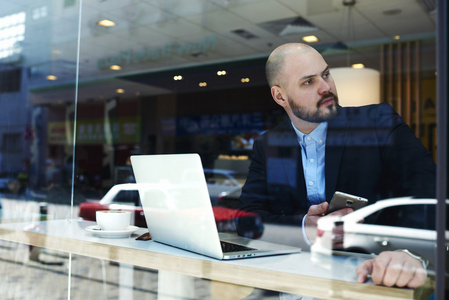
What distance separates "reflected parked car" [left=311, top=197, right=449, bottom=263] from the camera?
87 centimetres

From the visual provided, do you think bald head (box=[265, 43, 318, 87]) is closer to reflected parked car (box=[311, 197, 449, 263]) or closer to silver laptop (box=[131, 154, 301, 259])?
reflected parked car (box=[311, 197, 449, 263])

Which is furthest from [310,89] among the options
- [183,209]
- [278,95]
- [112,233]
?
[112,233]

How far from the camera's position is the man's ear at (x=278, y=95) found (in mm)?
1623

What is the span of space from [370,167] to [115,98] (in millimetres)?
6692

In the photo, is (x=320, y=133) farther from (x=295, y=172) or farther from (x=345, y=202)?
(x=345, y=202)

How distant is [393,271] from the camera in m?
0.69

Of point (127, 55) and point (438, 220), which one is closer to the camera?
point (438, 220)

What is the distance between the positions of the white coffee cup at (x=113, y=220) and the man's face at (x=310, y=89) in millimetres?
744

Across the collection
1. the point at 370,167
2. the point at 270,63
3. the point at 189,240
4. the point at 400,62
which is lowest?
the point at 189,240

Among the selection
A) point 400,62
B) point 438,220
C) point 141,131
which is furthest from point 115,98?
point 438,220

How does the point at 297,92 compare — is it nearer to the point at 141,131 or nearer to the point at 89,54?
the point at 89,54

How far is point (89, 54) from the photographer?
18.5ft

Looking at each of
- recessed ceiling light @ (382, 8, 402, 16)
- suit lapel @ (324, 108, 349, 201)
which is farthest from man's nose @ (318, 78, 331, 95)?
→ recessed ceiling light @ (382, 8, 402, 16)

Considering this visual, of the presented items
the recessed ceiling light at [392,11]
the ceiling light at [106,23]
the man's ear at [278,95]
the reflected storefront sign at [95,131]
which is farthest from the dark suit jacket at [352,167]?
the reflected storefront sign at [95,131]
